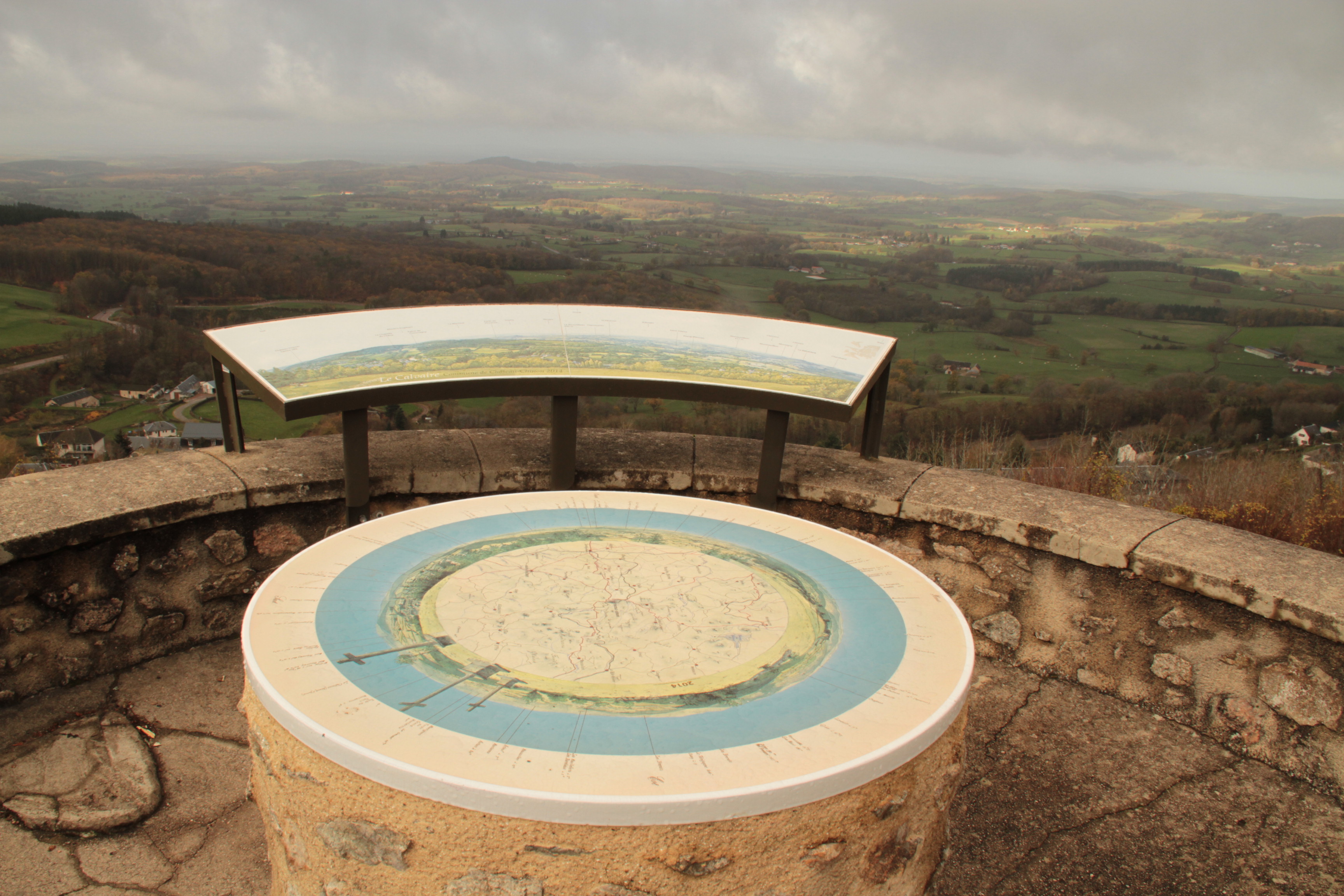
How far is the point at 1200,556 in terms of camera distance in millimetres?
3180

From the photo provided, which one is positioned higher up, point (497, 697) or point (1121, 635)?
point (497, 697)

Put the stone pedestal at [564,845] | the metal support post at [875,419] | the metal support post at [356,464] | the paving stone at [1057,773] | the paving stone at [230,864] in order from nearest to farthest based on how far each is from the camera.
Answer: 1. the stone pedestal at [564,845]
2. the paving stone at [230,864]
3. the paving stone at [1057,773]
4. the metal support post at [356,464]
5. the metal support post at [875,419]

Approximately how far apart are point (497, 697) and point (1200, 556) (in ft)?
9.49

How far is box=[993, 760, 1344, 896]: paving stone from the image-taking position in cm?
251

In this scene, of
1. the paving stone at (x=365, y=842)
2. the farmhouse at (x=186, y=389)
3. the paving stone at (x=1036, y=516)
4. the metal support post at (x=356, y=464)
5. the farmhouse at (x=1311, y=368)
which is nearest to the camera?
the paving stone at (x=365, y=842)

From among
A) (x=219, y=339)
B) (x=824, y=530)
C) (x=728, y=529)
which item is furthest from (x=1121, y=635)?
(x=219, y=339)

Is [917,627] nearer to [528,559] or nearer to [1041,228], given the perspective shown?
[528,559]

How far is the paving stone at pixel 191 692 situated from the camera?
314 centimetres

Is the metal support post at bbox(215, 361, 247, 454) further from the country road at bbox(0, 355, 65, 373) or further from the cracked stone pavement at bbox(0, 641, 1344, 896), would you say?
the country road at bbox(0, 355, 65, 373)

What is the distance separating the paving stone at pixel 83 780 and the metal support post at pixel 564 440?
6.63ft

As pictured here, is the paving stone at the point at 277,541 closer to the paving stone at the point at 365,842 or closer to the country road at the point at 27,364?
the paving stone at the point at 365,842

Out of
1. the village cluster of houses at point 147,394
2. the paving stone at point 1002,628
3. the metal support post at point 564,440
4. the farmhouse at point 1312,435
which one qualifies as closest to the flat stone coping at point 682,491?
the metal support post at point 564,440

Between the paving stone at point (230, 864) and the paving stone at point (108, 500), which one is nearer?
the paving stone at point (230, 864)

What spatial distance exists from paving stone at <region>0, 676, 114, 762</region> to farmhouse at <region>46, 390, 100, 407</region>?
461 cm
